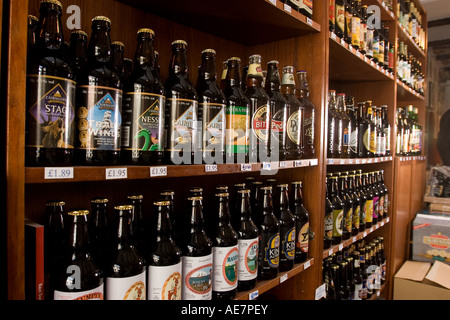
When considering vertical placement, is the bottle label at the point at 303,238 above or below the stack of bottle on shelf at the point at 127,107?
below

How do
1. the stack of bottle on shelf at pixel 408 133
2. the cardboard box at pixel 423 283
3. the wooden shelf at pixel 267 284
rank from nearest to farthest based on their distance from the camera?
the wooden shelf at pixel 267 284, the cardboard box at pixel 423 283, the stack of bottle on shelf at pixel 408 133

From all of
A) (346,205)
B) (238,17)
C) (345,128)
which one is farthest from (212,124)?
(346,205)

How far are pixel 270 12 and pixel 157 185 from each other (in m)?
0.88

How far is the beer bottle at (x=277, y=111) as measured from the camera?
1488 mm

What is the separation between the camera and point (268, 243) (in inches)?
55.5

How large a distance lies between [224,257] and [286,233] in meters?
0.45

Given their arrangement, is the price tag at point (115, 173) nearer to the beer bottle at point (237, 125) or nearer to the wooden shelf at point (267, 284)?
the beer bottle at point (237, 125)

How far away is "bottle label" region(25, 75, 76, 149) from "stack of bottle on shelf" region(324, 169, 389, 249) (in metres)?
1.54

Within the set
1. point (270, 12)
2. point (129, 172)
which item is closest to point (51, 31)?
point (129, 172)

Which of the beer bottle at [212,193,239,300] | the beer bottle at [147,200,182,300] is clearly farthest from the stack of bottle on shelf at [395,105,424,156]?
the beer bottle at [147,200,182,300]

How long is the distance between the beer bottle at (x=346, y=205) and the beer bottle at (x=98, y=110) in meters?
1.67

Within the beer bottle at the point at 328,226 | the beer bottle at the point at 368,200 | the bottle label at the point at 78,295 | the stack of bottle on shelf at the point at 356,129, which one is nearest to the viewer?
the bottle label at the point at 78,295

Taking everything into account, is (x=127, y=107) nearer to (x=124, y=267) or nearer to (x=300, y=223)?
(x=124, y=267)

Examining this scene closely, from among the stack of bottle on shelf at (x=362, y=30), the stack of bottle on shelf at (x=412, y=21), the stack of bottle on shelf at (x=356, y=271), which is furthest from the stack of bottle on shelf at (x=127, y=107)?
the stack of bottle on shelf at (x=412, y=21)
